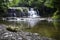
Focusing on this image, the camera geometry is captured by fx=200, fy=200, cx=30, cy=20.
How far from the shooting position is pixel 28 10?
4066 centimetres

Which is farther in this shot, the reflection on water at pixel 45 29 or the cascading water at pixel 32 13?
the cascading water at pixel 32 13

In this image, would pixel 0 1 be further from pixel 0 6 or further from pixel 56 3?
pixel 56 3

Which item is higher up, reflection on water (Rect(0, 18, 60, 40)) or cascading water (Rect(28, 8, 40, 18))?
reflection on water (Rect(0, 18, 60, 40))

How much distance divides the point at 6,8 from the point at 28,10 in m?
6.00

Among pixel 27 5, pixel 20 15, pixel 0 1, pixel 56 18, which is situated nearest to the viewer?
pixel 56 18

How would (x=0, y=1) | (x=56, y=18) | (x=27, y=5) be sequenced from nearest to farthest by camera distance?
(x=56, y=18) → (x=0, y=1) → (x=27, y=5)

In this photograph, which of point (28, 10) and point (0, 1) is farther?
point (28, 10)

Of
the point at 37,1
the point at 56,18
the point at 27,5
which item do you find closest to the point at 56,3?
the point at 56,18

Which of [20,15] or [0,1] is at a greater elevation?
[0,1]

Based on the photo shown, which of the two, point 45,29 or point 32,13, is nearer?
point 45,29

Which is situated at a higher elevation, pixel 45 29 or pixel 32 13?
pixel 45 29

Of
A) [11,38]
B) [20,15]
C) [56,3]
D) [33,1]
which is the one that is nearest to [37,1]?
[33,1]

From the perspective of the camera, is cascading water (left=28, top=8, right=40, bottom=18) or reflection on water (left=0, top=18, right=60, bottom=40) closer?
reflection on water (left=0, top=18, right=60, bottom=40)

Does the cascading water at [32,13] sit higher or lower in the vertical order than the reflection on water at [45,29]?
lower
